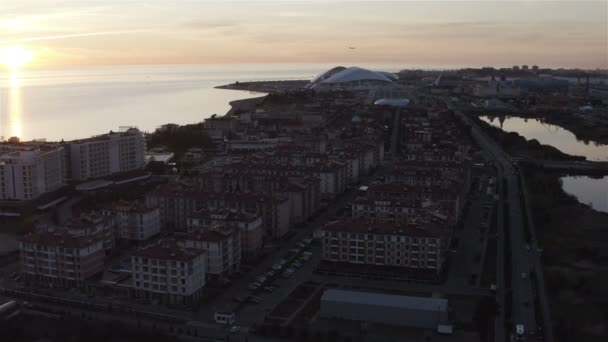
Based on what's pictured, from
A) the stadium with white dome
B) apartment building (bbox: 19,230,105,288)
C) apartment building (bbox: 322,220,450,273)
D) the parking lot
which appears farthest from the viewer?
the stadium with white dome

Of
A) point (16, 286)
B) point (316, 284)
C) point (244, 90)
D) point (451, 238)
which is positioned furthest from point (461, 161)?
point (244, 90)

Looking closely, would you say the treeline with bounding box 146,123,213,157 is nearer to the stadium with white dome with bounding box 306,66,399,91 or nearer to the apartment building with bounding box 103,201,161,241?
the apartment building with bounding box 103,201,161,241

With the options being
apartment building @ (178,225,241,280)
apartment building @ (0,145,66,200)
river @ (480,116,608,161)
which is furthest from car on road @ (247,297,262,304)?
river @ (480,116,608,161)

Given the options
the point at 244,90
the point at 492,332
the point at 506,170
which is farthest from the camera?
the point at 244,90

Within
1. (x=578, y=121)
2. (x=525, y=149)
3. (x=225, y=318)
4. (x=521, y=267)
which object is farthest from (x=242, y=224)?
(x=578, y=121)

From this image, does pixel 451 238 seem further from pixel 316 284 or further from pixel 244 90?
pixel 244 90

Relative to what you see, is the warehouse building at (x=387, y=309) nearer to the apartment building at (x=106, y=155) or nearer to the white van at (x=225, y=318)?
the white van at (x=225, y=318)

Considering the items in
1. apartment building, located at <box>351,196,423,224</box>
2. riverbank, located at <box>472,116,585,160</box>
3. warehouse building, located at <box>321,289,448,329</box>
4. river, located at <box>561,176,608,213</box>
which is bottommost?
river, located at <box>561,176,608,213</box>
